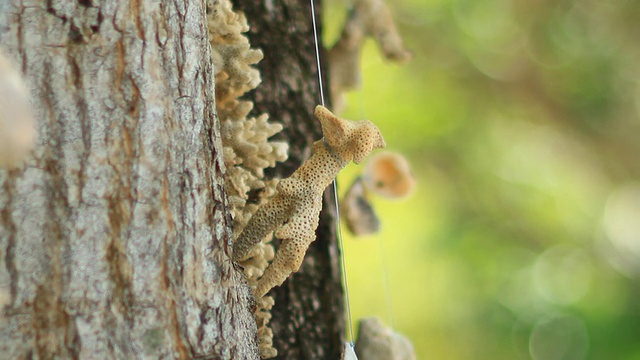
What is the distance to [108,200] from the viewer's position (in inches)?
22.2

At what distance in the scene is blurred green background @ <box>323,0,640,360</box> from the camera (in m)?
2.68

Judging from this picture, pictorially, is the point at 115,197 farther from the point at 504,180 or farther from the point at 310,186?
the point at 504,180

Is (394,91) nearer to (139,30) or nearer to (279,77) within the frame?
(279,77)

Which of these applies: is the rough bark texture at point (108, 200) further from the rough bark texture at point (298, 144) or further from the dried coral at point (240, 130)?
the rough bark texture at point (298, 144)

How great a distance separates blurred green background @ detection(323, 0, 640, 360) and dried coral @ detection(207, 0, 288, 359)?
179 centimetres

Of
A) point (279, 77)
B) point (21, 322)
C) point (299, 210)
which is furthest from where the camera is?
point (279, 77)

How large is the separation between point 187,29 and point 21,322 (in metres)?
0.27

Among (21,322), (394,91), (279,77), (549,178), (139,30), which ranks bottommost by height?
(21,322)

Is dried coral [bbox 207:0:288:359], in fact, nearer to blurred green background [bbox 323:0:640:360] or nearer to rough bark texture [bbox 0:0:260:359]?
rough bark texture [bbox 0:0:260:359]

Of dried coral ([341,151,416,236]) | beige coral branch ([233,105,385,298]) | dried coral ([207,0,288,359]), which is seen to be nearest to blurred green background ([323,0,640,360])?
dried coral ([341,151,416,236])

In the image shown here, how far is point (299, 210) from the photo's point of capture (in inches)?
27.1

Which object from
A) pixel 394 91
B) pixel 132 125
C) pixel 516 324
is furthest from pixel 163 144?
pixel 516 324

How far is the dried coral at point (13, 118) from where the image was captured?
0.54m

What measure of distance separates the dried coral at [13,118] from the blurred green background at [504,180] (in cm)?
215
